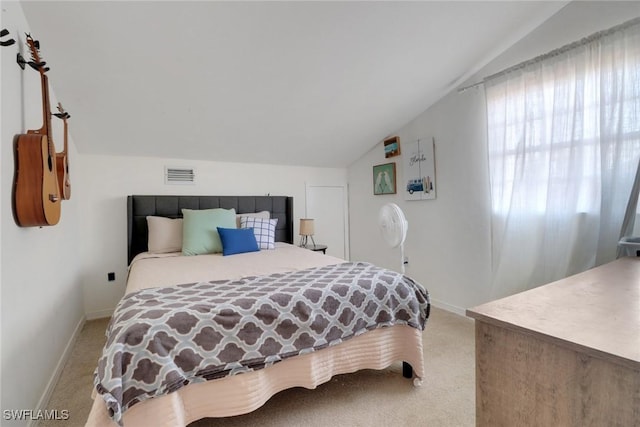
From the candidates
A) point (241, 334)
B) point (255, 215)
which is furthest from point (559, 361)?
point (255, 215)

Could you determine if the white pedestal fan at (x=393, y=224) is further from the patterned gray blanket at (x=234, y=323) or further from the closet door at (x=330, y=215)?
the closet door at (x=330, y=215)

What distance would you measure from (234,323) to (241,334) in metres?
0.07

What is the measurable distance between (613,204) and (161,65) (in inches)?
128

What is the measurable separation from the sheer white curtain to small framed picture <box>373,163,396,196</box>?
47.9 inches

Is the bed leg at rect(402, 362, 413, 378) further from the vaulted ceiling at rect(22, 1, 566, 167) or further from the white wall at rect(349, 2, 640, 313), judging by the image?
the vaulted ceiling at rect(22, 1, 566, 167)

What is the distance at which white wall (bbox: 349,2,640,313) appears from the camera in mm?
2393

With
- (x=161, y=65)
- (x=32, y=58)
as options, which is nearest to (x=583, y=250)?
(x=161, y=65)

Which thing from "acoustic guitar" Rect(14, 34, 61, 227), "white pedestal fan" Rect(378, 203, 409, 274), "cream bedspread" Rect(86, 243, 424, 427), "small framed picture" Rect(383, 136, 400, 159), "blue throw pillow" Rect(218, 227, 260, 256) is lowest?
"cream bedspread" Rect(86, 243, 424, 427)

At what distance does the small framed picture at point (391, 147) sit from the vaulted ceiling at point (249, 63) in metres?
0.35

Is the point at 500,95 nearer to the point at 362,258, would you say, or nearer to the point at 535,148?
the point at 535,148

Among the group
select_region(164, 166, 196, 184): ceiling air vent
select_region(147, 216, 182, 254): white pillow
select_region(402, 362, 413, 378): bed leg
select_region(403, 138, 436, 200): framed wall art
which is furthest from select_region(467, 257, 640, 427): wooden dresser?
select_region(164, 166, 196, 184): ceiling air vent

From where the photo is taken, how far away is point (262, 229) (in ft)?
10.4

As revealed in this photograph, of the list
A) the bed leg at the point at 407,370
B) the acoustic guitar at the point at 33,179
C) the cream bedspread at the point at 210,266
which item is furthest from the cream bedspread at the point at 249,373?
the acoustic guitar at the point at 33,179

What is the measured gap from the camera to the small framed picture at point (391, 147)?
3.59 metres
